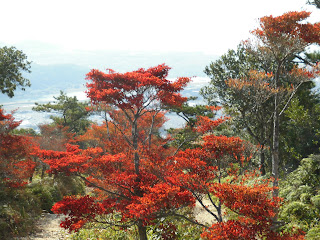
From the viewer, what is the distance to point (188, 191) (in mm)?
6156

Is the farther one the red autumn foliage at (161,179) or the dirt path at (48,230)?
the dirt path at (48,230)

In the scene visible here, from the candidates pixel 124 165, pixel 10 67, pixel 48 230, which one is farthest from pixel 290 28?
pixel 10 67

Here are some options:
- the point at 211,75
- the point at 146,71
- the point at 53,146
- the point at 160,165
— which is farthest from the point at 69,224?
the point at 53,146

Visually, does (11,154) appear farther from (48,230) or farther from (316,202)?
(316,202)

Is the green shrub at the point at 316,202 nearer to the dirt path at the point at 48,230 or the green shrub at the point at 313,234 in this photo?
the green shrub at the point at 313,234

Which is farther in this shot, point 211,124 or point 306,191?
point 306,191

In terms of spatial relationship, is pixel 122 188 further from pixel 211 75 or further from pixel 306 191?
pixel 211 75

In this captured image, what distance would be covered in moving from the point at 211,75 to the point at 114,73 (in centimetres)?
1091

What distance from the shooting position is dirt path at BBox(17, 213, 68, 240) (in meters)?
9.83

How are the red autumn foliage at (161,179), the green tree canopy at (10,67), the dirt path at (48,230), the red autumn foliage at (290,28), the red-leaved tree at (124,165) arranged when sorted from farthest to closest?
the green tree canopy at (10,67), the dirt path at (48,230), the red autumn foliage at (290,28), the red-leaved tree at (124,165), the red autumn foliage at (161,179)

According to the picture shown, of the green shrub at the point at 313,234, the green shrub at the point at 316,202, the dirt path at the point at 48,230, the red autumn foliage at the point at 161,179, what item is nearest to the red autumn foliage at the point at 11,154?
the dirt path at the point at 48,230

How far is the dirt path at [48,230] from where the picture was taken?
983cm

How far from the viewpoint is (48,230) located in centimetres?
1049

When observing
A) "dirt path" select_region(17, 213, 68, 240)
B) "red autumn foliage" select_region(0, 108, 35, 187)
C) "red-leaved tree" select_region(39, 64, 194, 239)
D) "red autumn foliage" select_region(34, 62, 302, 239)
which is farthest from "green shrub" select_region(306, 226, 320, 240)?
"red autumn foliage" select_region(0, 108, 35, 187)
